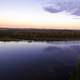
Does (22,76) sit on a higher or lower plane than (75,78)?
lower

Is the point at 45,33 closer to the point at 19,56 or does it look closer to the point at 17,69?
the point at 17,69

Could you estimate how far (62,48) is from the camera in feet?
16.1

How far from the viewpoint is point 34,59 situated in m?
4.65

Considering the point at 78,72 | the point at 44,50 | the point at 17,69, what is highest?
the point at 78,72

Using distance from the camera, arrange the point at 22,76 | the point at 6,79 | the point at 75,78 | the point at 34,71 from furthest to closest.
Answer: the point at 34,71, the point at 22,76, the point at 6,79, the point at 75,78

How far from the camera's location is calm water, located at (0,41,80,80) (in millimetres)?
3749

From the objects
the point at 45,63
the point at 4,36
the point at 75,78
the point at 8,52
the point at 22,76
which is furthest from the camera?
the point at 8,52

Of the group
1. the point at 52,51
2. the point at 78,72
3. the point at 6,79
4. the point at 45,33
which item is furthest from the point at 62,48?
the point at 78,72

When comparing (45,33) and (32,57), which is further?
(32,57)

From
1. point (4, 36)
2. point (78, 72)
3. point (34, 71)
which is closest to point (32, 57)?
point (34, 71)

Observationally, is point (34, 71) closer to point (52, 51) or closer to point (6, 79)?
point (6, 79)

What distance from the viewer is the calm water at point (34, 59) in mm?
3749

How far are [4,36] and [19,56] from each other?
2.05 metres

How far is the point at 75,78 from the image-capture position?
58.9 inches
